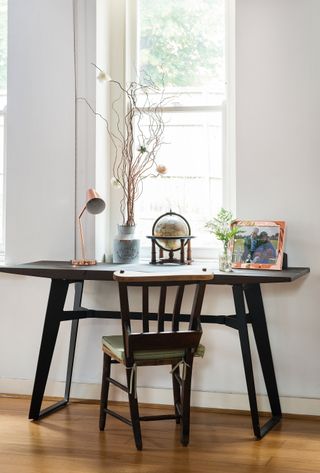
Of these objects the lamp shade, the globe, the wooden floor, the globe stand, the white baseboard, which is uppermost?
the lamp shade

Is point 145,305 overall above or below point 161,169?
below

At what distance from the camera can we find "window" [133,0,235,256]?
4145 mm

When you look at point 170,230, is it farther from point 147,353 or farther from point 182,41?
point 182,41

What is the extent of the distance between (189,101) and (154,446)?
2.05 metres

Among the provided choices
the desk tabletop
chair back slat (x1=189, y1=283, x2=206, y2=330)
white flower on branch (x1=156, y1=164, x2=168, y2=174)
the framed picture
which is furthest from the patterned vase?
chair back slat (x1=189, y1=283, x2=206, y2=330)

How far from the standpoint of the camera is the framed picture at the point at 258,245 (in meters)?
3.74

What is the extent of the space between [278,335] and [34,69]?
7.10 feet

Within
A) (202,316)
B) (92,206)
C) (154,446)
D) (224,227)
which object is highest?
(92,206)

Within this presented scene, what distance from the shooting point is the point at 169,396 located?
4.01 meters

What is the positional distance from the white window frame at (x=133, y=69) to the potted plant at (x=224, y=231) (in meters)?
0.16

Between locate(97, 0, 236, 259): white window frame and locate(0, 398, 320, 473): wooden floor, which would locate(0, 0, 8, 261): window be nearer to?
locate(97, 0, 236, 259): white window frame

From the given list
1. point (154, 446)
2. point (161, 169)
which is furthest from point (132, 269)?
point (154, 446)

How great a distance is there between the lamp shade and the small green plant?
0.61 m

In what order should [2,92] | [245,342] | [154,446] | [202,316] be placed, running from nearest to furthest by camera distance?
[154,446] → [245,342] → [202,316] → [2,92]
